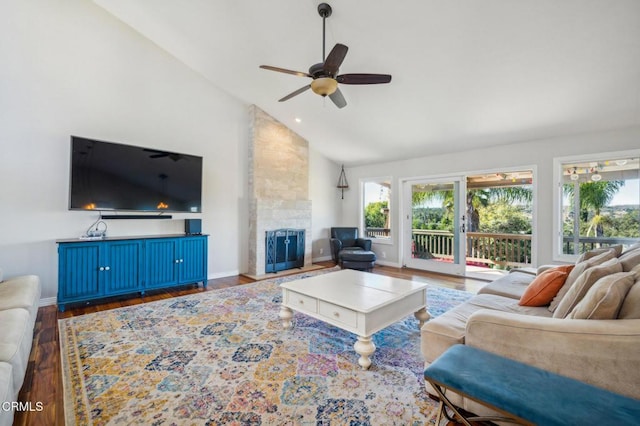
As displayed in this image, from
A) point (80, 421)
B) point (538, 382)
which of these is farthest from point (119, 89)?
point (538, 382)

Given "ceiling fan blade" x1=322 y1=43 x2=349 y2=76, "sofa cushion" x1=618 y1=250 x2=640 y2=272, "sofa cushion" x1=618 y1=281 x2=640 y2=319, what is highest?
"ceiling fan blade" x1=322 y1=43 x2=349 y2=76

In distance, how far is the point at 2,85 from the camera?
10.7 feet

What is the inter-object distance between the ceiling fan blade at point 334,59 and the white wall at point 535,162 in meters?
3.45

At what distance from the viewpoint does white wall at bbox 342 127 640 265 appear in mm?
3822

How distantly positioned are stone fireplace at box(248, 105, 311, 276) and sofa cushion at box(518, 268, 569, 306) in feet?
13.3

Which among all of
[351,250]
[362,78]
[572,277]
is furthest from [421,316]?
[351,250]

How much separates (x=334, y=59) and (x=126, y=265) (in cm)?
355

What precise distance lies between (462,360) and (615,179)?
168 inches

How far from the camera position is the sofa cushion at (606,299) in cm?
136

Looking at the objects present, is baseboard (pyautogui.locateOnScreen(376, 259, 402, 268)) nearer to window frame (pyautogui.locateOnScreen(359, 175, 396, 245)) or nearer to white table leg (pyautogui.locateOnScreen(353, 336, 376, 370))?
window frame (pyautogui.locateOnScreen(359, 175, 396, 245))

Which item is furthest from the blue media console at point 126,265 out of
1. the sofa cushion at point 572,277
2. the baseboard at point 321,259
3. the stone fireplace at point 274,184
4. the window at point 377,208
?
the sofa cushion at point 572,277

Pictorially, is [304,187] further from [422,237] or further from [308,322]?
[308,322]

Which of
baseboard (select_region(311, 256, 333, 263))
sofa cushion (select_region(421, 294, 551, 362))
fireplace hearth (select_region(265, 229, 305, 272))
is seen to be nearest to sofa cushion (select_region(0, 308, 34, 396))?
sofa cushion (select_region(421, 294, 551, 362))

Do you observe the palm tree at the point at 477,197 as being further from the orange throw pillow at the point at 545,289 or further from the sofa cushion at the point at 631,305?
the sofa cushion at the point at 631,305
